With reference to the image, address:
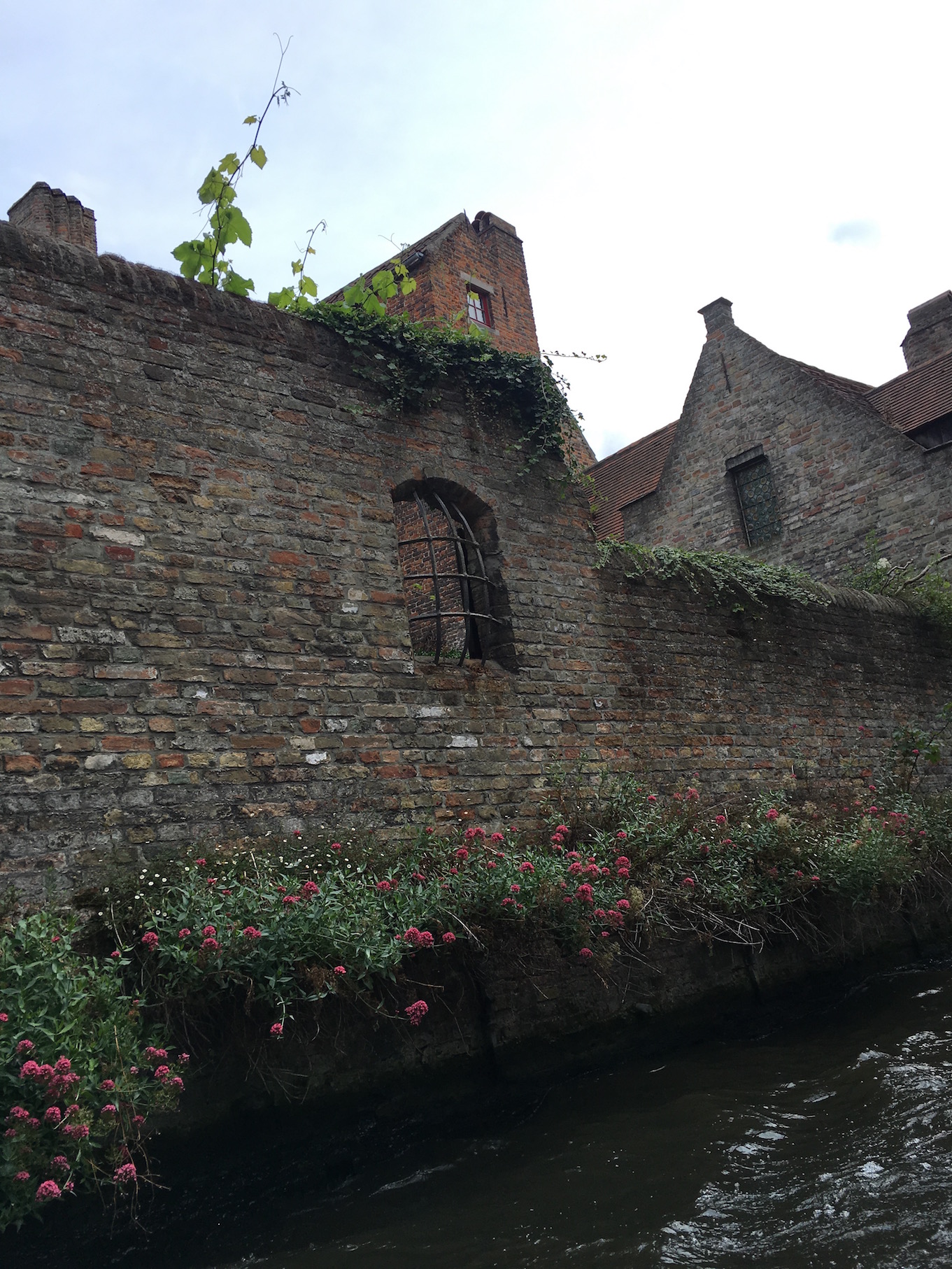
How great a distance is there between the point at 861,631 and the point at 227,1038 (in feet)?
24.6

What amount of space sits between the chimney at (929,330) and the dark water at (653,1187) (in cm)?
1257

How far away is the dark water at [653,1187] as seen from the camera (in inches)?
121

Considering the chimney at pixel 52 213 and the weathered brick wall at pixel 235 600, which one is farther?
the chimney at pixel 52 213

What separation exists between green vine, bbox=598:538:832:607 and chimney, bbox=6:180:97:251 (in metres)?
9.99

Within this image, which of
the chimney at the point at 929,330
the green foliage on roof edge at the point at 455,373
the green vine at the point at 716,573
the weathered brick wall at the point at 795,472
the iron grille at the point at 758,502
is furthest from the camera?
the chimney at the point at 929,330

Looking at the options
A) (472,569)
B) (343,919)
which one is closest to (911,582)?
(472,569)

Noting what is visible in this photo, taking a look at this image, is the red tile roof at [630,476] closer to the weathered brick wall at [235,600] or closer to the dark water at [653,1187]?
the weathered brick wall at [235,600]

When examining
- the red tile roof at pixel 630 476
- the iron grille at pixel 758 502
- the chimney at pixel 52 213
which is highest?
the chimney at pixel 52 213

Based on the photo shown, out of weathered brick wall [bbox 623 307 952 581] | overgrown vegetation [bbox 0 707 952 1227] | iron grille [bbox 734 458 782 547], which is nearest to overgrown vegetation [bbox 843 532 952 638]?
weathered brick wall [bbox 623 307 952 581]

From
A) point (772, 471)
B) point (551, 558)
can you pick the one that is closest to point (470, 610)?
point (551, 558)

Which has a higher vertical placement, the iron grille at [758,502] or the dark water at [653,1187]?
the iron grille at [758,502]

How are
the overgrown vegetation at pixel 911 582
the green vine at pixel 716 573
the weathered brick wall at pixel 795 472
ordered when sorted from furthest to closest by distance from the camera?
the weathered brick wall at pixel 795 472 → the overgrown vegetation at pixel 911 582 → the green vine at pixel 716 573

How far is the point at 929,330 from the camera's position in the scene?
1479cm

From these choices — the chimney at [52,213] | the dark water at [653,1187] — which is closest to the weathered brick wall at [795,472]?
the dark water at [653,1187]
